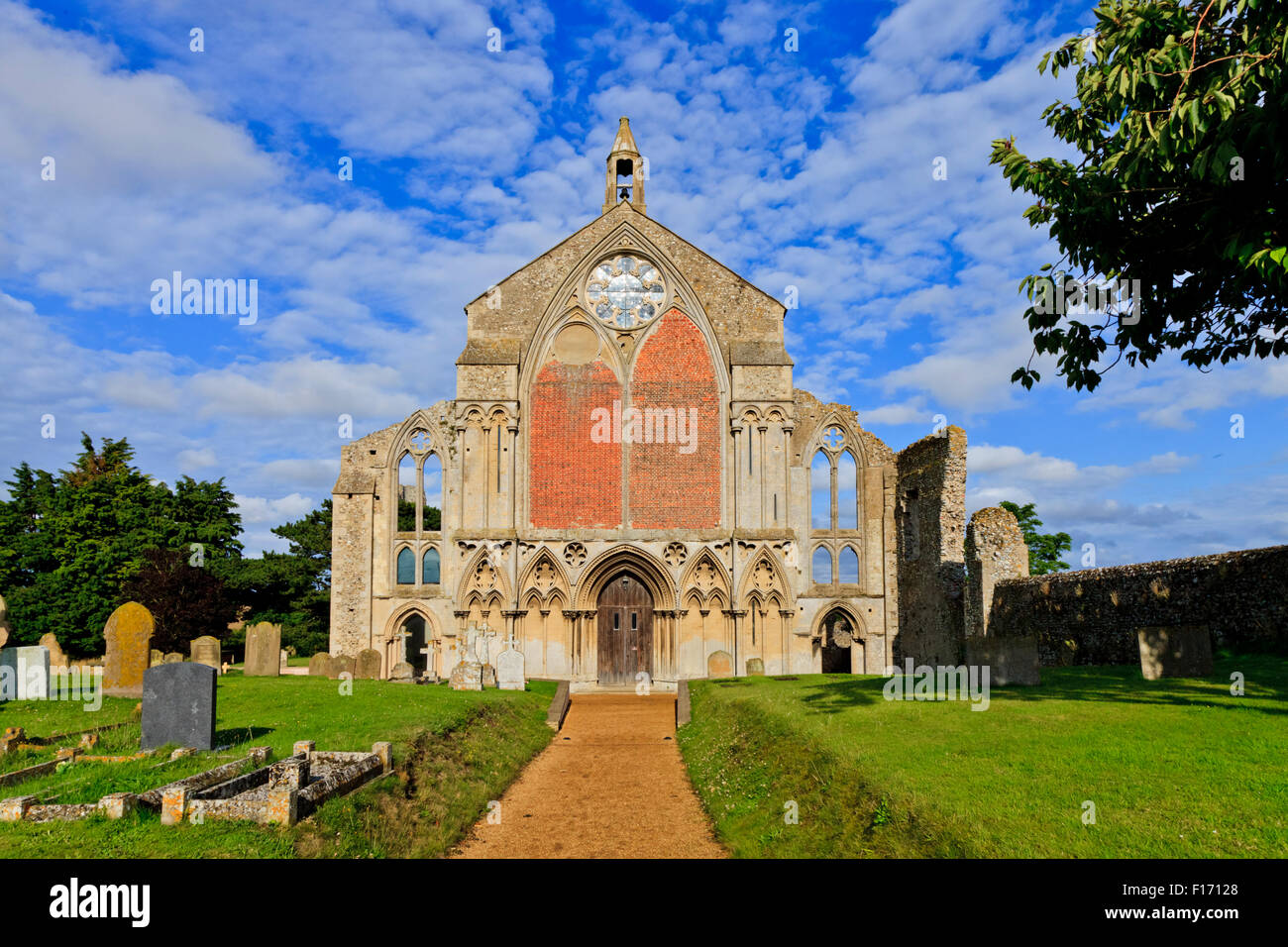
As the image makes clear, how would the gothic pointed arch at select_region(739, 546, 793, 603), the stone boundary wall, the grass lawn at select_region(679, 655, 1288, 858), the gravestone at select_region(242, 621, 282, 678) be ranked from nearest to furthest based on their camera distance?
the grass lawn at select_region(679, 655, 1288, 858) < the stone boundary wall < the gravestone at select_region(242, 621, 282, 678) < the gothic pointed arch at select_region(739, 546, 793, 603)

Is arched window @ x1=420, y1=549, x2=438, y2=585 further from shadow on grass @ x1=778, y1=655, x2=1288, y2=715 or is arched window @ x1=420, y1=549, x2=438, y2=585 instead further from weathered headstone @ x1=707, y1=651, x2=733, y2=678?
shadow on grass @ x1=778, y1=655, x2=1288, y2=715

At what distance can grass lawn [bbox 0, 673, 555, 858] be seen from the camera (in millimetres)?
7109

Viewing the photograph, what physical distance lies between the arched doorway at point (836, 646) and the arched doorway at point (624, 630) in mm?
7467

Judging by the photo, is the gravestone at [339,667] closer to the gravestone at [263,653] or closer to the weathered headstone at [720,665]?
the gravestone at [263,653]

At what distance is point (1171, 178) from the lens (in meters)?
9.59

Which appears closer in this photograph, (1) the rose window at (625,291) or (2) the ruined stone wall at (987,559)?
(2) the ruined stone wall at (987,559)

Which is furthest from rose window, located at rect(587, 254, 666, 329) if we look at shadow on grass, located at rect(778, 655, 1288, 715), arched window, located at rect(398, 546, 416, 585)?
shadow on grass, located at rect(778, 655, 1288, 715)

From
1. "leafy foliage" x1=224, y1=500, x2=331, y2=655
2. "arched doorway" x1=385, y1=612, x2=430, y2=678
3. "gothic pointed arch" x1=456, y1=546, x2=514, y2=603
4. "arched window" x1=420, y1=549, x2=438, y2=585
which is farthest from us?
"leafy foliage" x1=224, y1=500, x2=331, y2=655

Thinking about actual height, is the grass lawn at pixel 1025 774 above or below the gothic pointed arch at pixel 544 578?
below

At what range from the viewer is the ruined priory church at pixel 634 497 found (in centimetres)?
2789

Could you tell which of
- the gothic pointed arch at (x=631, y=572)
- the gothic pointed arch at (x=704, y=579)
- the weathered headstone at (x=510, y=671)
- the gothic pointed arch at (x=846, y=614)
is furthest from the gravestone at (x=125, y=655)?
the gothic pointed arch at (x=846, y=614)

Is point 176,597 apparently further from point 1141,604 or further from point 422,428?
point 1141,604

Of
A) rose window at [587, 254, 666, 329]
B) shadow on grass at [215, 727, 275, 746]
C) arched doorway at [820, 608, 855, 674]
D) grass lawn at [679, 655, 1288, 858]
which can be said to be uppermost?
rose window at [587, 254, 666, 329]

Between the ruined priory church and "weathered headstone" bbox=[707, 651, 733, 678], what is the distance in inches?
2.6
